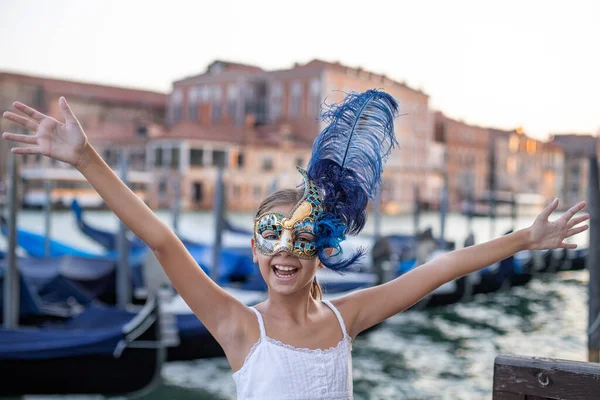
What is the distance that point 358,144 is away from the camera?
1267 millimetres

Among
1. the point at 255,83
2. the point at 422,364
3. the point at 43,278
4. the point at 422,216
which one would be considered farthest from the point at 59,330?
the point at 422,216

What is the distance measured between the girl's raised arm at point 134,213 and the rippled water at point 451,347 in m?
4.32

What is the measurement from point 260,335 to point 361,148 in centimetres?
37

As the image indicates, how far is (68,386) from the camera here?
15.5 feet

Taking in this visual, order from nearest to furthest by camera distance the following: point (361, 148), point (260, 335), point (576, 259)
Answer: point (260, 335) < point (361, 148) < point (576, 259)

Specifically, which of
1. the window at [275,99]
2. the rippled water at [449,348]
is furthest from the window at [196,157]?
the rippled water at [449,348]

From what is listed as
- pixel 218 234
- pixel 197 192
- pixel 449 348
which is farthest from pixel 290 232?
pixel 197 192

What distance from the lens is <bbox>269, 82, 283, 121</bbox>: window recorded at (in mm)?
32969

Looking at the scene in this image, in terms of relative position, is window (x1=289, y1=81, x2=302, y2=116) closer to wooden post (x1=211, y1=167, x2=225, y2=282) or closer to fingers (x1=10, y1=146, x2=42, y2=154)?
wooden post (x1=211, y1=167, x2=225, y2=282)

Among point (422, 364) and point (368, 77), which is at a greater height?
point (368, 77)

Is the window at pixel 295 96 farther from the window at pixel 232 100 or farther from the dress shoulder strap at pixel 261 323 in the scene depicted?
the dress shoulder strap at pixel 261 323

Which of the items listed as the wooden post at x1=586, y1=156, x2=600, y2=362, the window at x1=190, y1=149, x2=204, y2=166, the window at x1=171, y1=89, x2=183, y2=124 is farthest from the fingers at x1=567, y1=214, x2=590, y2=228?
the window at x1=171, y1=89, x2=183, y2=124

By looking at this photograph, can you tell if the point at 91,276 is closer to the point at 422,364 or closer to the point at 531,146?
the point at 422,364

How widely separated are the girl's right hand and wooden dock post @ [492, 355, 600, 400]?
687mm
